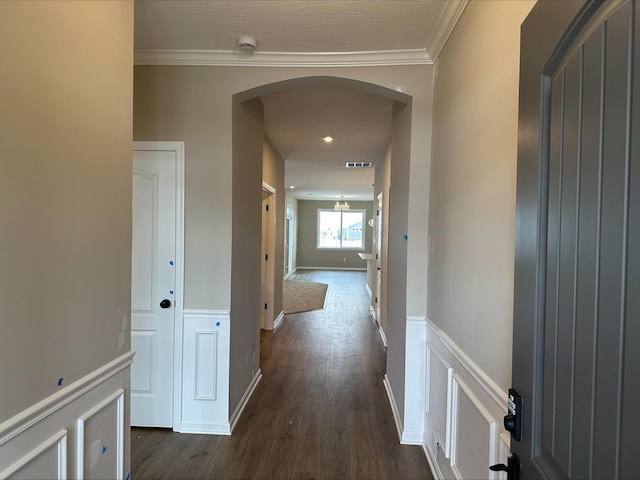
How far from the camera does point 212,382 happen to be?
2.56 meters

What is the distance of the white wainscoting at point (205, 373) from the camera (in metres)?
2.54

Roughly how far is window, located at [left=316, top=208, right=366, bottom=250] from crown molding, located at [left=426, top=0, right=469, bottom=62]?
1147 cm

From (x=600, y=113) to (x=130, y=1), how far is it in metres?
1.75

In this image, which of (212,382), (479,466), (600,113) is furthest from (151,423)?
(600,113)

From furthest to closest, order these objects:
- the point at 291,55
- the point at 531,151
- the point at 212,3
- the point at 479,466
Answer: the point at 291,55 < the point at 212,3 < the point at 479,466 < the point at 531,151

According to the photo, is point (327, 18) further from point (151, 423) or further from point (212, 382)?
point (151, 423)

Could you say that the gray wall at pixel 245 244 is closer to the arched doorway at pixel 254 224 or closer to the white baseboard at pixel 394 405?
the arched doorway at pixel 254 224

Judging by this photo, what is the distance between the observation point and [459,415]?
1652 millimetres

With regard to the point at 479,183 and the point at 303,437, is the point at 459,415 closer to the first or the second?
the point at 479,183

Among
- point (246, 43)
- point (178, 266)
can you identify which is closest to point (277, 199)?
point (178, 266)

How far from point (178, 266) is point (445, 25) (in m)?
2.28

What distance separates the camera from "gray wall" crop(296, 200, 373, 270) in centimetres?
1373

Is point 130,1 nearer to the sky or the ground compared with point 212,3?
nearer to the ground

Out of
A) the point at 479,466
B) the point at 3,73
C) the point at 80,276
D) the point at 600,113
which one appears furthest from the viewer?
the point at 479,466
